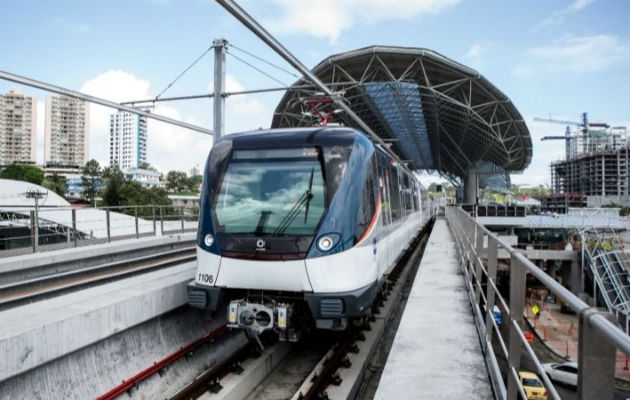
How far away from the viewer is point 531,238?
154ft

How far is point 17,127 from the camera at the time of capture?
151 m

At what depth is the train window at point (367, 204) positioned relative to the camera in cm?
625

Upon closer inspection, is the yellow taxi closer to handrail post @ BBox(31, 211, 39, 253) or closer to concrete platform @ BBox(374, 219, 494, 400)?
concrete platform @ BBox(374, 219, 494, 400)

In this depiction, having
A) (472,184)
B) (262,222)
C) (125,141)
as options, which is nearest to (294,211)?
(262,222)

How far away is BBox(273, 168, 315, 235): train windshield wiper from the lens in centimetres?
605

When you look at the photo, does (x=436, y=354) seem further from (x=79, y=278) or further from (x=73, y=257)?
(x=73, y=257)

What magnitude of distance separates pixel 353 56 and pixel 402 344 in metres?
29.2

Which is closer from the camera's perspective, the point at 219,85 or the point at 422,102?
the point at 219,85

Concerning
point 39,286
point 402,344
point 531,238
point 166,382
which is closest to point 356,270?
point 402,344

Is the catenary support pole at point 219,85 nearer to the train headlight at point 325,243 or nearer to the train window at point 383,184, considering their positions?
the train window at point 383,184

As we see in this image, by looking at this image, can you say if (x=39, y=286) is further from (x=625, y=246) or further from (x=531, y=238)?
(x=531, y=238)

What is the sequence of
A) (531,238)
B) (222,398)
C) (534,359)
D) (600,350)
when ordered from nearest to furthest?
(600,350), (534,359), (222,398), (531,238)

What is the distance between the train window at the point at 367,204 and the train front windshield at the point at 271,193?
56cm

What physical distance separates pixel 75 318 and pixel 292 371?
334 centimetres
